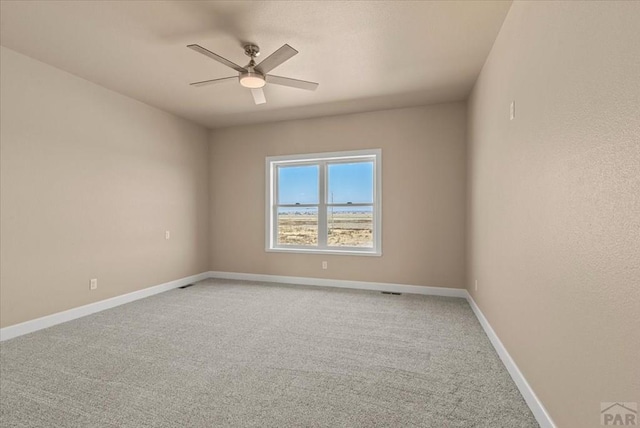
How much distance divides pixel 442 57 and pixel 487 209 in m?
1.53

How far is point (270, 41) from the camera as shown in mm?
2631

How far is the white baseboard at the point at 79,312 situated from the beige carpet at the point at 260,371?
11 centimetres

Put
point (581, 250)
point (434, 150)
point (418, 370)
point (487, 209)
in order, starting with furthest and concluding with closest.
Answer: point (434, 150) < point (487, 209) < point (418, 370) < point (581, 250)

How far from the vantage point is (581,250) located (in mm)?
1249

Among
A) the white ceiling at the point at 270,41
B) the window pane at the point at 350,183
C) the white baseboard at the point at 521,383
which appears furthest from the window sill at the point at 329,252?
the white ceiling at the point at 270,41

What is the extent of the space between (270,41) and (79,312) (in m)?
3.51

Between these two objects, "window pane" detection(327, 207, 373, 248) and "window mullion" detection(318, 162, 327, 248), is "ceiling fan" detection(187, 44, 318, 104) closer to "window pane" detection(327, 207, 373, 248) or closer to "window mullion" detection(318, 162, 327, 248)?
"window mullion" detection(318, 162, 327, 248)

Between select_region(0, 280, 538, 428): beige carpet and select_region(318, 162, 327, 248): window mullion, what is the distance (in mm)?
1516

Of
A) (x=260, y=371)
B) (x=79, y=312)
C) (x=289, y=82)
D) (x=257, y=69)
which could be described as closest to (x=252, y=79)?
(x=257, y=69)

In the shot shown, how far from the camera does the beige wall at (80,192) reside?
282 centimetres

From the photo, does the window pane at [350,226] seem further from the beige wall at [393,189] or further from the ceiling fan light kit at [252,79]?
the ceiling fan light kit at [252,79]

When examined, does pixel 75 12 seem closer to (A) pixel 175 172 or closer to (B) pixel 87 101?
(B) pixel 87 101

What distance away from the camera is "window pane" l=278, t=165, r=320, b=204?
16.2 feet

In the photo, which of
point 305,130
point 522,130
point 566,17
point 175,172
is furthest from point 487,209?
point 175,172
